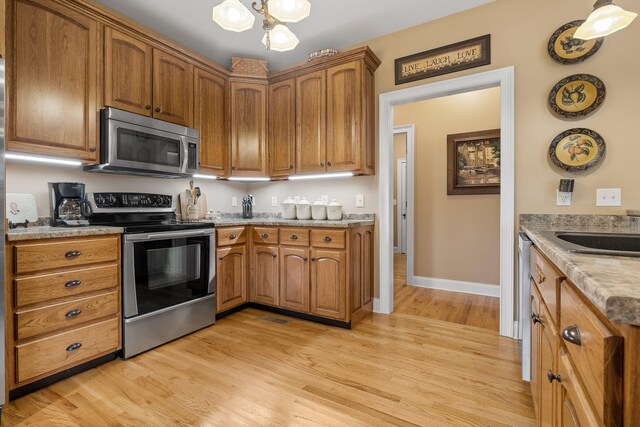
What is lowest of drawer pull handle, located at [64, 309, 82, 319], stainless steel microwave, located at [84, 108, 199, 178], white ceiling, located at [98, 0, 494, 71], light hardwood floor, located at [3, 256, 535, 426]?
light hardwood floor, located at [3, 256, 535, 426]

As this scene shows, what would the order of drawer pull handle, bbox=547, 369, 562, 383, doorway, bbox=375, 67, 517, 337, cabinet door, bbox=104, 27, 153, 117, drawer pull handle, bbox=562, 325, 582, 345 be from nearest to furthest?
1. drawer pull handle, bbox=562, 325, 582, 345
2. drawer pull handle, bbox=547, 369, 562, 383
3. cabinet door, bbox=104, 27, 153, 117
4. doorway, bbox=375, 67, 517, 337

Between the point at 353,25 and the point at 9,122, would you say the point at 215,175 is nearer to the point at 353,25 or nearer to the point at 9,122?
the point at 9,122

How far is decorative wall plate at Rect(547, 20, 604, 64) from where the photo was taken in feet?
6.81

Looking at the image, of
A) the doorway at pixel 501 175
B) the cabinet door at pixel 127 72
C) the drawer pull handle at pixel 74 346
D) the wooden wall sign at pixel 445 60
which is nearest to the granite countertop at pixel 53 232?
the drawer pull handle at pixel 74 346

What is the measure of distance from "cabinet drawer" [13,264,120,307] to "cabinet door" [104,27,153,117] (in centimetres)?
128

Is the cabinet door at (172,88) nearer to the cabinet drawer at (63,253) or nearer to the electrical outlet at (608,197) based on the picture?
the cabinet drawer at (63,253)

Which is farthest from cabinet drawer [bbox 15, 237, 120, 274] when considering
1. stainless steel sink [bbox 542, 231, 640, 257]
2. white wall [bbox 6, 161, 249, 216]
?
stainless steel sink [bbox 542, 231, 640, 257]

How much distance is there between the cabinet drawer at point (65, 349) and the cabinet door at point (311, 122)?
2094 millimetres

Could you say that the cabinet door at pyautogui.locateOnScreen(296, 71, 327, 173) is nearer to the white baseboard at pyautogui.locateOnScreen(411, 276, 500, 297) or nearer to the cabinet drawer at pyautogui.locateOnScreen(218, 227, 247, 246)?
the cabinet drawer at pyautogui.locateOnScreen(218, 227, 247, 246)

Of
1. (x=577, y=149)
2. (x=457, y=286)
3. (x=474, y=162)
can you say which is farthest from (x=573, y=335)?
(x=474, y=162)

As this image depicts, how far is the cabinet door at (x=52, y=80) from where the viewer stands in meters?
1.82

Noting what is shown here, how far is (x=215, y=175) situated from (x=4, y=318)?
1972mm

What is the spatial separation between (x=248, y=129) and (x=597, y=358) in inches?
130

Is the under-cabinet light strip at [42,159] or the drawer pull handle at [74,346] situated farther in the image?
the under-cabinet light strip at [42,159]
